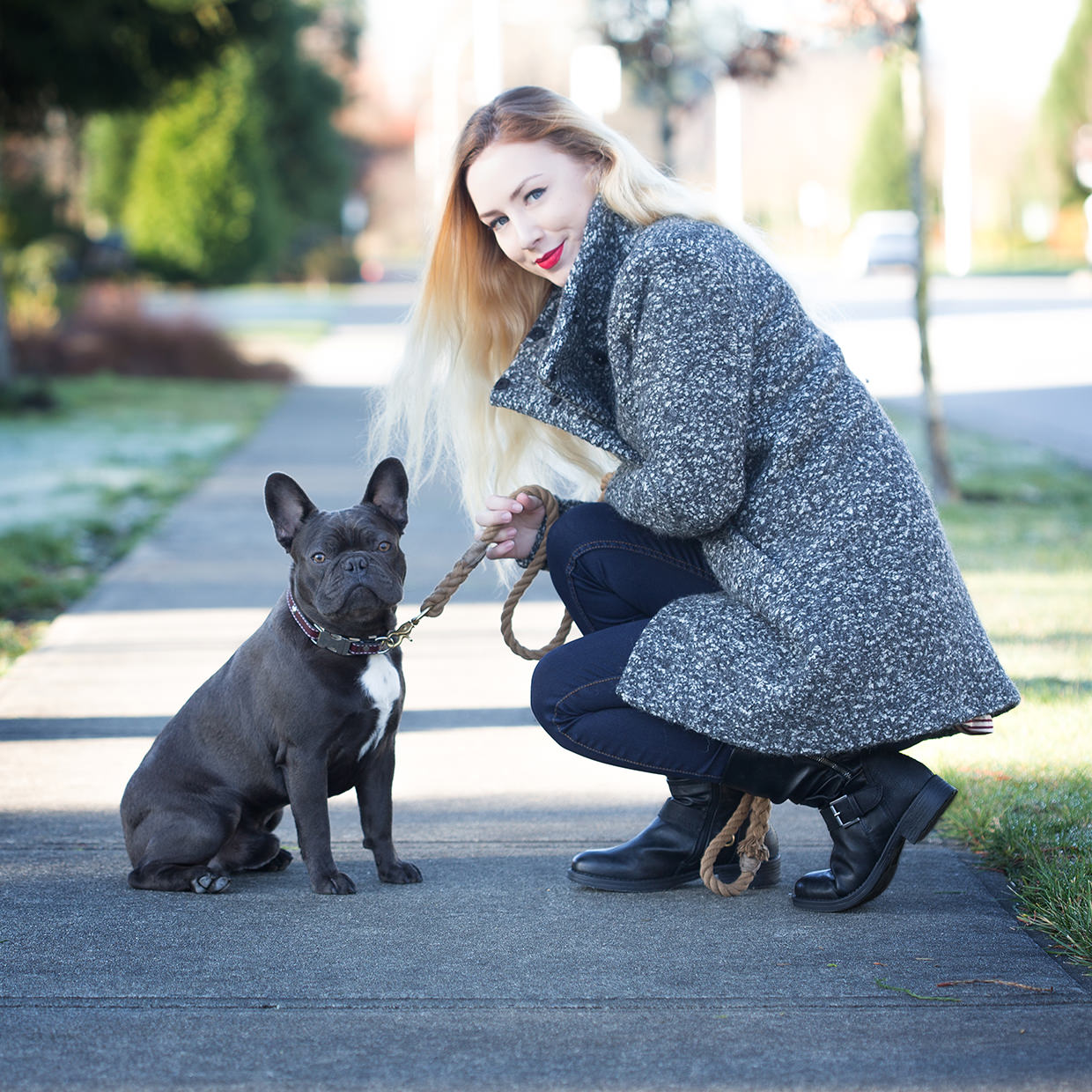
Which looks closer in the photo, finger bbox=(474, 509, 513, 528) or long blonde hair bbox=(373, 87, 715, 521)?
long blonde hair bbox=(373, 87, 715, 521)

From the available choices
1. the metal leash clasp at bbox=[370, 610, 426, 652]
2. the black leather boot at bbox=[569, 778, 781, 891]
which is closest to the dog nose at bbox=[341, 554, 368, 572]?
the metal leash clasp at bbox=[370, 610, 426, 652]

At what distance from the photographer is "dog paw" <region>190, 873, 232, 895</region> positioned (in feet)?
11.5

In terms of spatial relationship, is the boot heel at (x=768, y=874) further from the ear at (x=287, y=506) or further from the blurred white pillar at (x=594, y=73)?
the blurred white pillar at (x=594, y=73)

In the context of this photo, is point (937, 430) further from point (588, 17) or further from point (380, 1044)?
point (380, 1044)

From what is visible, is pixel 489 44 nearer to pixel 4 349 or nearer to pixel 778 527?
pixel 4 349

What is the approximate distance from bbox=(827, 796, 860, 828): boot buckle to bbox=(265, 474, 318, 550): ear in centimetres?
149

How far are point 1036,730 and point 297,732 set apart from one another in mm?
2396

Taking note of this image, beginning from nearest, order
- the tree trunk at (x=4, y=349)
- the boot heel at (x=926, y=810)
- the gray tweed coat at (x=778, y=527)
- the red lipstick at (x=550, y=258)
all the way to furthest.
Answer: the gray tweed coat at (x=778, y=527)
the boot heel at (x=926, y=810)
the red lipstick at (x=550, y=258)
the tree trunk at (x=4, y=349)

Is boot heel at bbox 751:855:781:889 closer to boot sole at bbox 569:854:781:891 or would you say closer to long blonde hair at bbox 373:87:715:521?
boot sole at bbox 569:854:781:891

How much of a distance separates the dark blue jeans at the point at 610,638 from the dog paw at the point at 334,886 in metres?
0.63

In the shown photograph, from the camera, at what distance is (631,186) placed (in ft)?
11.0

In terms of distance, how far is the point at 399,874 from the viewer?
357 cm

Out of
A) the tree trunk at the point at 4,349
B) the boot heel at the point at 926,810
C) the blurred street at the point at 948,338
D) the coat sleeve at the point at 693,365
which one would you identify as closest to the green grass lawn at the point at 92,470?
the tree trunk at the point at 4,349

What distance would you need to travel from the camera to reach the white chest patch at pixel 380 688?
342 centimetres
